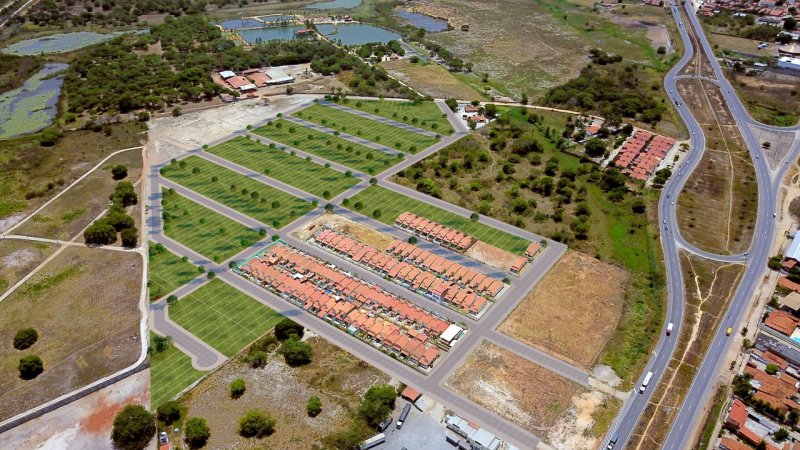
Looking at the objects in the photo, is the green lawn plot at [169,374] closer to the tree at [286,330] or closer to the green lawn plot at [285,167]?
the tree at [286,330]

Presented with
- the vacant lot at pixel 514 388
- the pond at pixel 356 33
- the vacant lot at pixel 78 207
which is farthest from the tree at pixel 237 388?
the pond at pixel 356 33

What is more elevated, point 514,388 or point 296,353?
point 514,388

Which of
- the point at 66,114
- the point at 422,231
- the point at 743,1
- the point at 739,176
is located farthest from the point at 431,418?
the point at 743,1

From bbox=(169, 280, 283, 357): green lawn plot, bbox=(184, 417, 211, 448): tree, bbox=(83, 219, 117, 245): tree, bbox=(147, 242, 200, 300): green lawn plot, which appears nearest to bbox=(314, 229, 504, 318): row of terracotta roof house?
bbox=(169, 280, 283, 357): green lawn plot

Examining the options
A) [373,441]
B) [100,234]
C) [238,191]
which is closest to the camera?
[373,441]

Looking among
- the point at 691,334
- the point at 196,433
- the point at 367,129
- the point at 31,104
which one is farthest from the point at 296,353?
the point at 31,104

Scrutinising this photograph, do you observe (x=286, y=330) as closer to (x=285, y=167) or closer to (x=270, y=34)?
(x=285, y=167)
